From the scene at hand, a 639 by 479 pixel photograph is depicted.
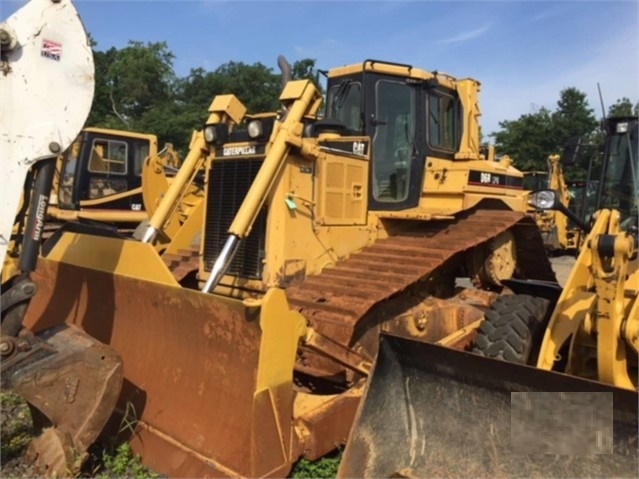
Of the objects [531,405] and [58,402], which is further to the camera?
[58,402]

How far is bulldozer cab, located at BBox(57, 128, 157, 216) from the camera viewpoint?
10867mm

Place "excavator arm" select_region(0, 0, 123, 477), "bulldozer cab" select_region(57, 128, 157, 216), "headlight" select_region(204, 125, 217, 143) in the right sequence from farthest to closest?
"bulldozer cab" select_region(57, 128, 157, 216) < "headlight" select_region(204, 125, 217, 143) < "excavator arm" select_region(0, 0, 123, 477)

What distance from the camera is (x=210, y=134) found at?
5402mm

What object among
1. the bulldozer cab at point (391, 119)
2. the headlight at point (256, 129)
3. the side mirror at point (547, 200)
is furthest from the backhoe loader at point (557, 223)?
the side mirror at point (547, 200)

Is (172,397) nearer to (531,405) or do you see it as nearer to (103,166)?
(531,405)

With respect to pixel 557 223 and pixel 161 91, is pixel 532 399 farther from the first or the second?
pixel 161 91

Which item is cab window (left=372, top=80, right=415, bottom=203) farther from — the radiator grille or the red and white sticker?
the red and white sticker

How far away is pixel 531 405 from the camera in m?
2.90

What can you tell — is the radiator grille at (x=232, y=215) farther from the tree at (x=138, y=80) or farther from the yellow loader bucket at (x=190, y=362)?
the tree at (x=138, y=80)

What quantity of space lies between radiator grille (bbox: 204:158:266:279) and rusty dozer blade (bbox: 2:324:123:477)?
1.74 meters

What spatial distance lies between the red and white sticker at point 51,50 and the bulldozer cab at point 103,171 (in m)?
8.26

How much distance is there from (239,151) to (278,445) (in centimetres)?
269

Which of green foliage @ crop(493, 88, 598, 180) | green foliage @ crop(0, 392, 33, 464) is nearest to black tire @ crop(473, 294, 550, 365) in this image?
green foliage @ crop(0, 392, 33, 464)

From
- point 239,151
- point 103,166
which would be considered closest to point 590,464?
point 239,151
